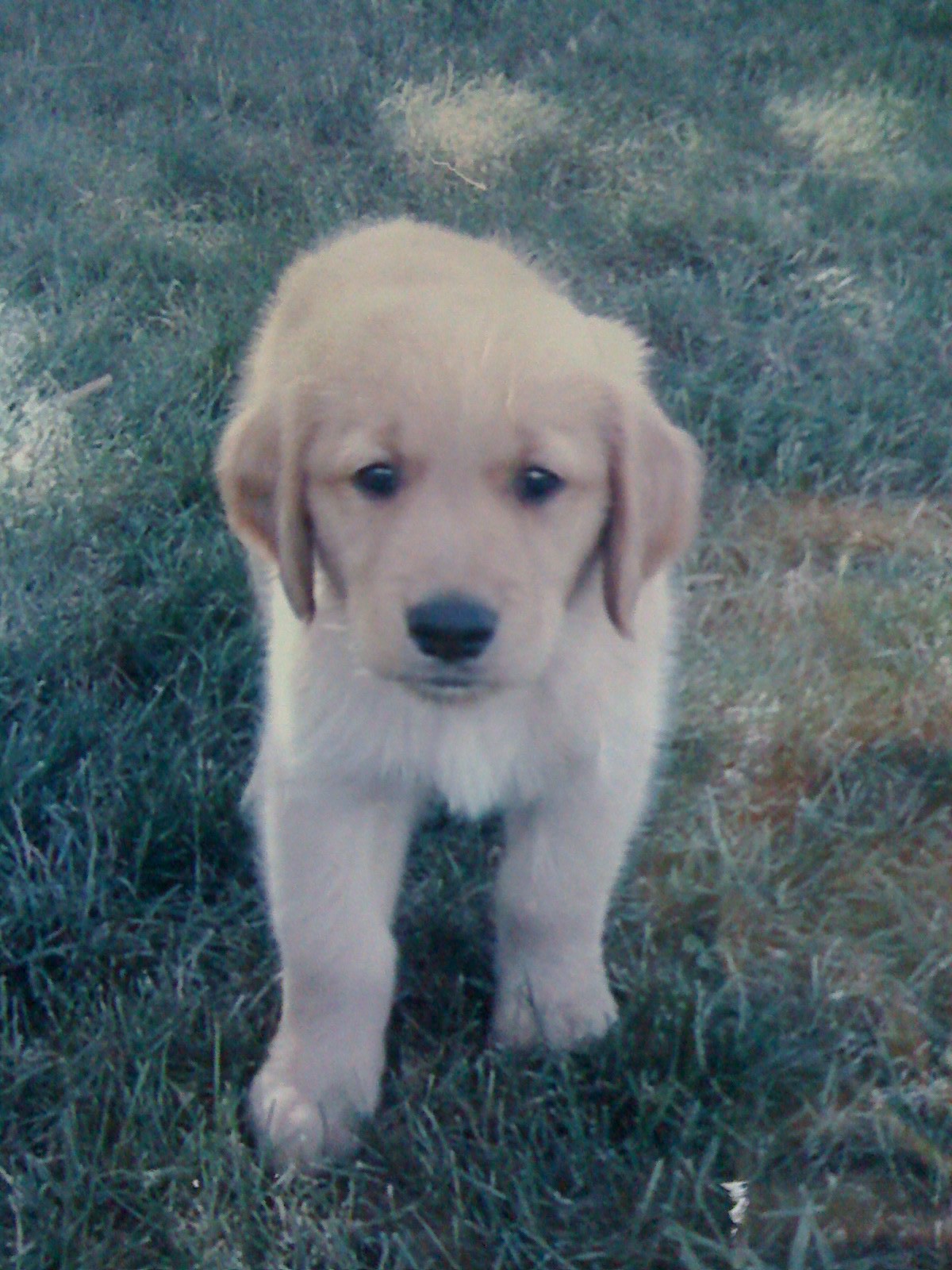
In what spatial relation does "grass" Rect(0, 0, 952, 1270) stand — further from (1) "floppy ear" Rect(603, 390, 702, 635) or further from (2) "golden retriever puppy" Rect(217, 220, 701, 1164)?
(1) "floppy ear" Rect(603, 390, 702, 635)

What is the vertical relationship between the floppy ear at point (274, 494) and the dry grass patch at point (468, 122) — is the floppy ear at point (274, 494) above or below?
above

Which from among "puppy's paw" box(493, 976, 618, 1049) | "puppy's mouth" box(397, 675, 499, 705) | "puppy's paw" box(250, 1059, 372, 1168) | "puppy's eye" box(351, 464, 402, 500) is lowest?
"puppy's paw" box(250, 1059, 372, 1168)

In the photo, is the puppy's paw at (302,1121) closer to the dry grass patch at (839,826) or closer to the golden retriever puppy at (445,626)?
the golden retriever puppy at (445,626)

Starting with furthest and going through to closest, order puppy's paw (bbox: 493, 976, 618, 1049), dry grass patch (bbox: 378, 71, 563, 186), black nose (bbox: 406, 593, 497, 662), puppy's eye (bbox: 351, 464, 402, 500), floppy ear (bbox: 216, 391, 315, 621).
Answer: dry grass patch (bbox: 378, 71, 563, 186)
puppy's paw (bbox: 493, 976, 618, 1049)
floppy ear (bbox: 216, 391, 315, 621)
puppy's eye (bbox: 351, 464, 402, 500)
black nose (bbox: 406, 593, 497, 662)

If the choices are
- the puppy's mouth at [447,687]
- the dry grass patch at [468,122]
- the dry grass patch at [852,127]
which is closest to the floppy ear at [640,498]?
the puppy's mouth at [447,687]

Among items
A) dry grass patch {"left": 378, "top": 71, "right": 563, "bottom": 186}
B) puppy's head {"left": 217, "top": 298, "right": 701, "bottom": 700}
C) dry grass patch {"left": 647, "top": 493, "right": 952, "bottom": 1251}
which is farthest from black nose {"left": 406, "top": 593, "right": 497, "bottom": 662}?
dry grass patch {"left": 378, "top": 71, "right": 563, "bottom": 186}

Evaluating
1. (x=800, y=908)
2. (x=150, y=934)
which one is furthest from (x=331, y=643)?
(x=800, y=908)

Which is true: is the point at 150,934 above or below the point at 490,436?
below

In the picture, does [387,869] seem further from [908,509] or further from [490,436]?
[908,509]
